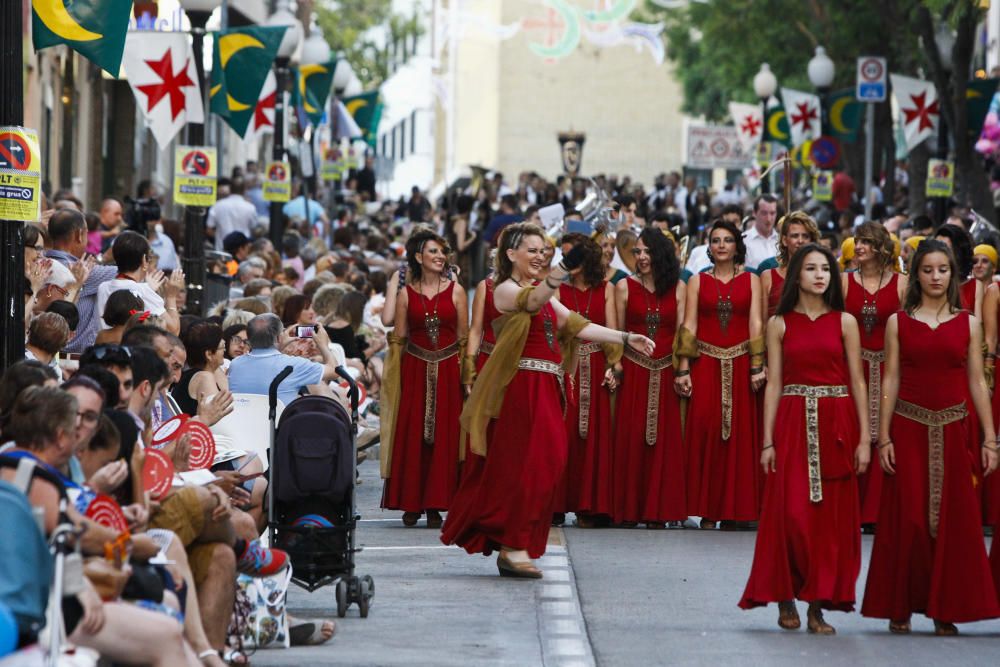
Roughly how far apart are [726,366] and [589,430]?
1056 mm

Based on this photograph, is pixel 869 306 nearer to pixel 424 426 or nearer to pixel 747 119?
pixel 424 426

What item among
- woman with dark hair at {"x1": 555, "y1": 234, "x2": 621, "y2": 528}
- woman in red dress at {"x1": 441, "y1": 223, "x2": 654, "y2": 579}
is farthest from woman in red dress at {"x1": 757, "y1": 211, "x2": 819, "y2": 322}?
woman in red dress at {"x1": 441, "y1": 223, "x2": 654, "y2": 579}

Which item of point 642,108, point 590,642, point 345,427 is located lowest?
point 590,642

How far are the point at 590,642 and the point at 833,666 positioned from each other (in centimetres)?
123

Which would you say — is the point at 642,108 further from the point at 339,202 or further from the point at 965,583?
the point at 965,583

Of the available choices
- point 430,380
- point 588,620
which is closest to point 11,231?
point 588,620

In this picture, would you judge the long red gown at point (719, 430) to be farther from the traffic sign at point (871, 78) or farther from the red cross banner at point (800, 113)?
the red cross banner at point (800, 113)

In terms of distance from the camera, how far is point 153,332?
10672mm

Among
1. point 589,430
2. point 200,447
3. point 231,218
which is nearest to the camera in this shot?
point 200,447

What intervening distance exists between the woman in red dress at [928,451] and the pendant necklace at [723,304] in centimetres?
395

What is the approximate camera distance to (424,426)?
49.0 ft

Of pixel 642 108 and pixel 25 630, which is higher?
pixel 642 108

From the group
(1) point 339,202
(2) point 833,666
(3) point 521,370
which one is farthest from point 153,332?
(1) point 339,202

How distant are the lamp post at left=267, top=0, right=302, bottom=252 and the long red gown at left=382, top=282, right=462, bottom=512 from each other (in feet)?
37.2
